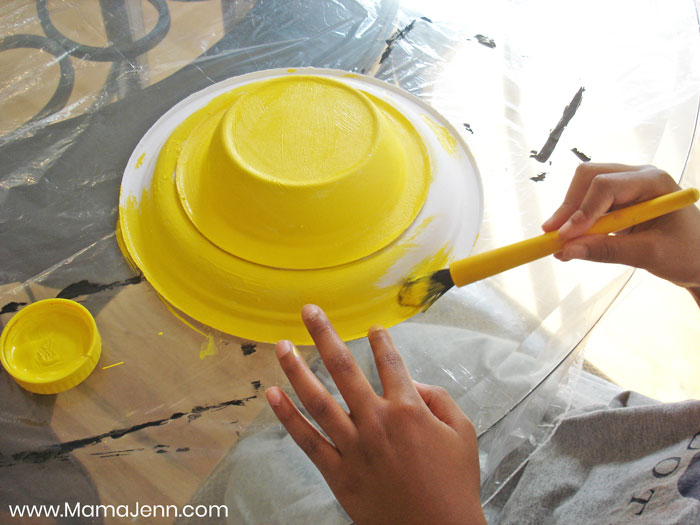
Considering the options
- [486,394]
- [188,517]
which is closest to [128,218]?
[188,517]

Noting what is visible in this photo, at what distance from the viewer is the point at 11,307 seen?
83 centimetres

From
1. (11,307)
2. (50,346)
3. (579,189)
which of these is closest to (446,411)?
(579,189)

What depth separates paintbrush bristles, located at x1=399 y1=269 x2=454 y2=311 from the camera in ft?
2.75

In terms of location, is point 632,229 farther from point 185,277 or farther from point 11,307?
point 11,307

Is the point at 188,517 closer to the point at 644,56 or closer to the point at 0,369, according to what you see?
the point at 0,369

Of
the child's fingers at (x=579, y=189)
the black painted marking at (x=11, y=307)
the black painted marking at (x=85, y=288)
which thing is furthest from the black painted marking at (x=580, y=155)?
the black painted marking at (x=11, y=307)

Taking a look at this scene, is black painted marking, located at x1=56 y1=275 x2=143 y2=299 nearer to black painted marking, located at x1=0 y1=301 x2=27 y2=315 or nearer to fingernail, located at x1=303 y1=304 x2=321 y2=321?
black painted marking, located at x1=0 y1=301 x2=27 y2=315

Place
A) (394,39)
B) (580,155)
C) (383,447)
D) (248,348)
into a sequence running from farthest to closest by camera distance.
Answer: (394,39), (580,155), (248,348), (383,447)

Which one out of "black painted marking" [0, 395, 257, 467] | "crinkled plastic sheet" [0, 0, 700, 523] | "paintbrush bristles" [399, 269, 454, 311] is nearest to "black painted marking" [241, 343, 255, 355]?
"crinkled plastic sheet" [0, 0, 700, 523]

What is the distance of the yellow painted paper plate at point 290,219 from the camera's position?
0.79 metres

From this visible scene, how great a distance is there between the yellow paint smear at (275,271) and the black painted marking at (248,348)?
3cm

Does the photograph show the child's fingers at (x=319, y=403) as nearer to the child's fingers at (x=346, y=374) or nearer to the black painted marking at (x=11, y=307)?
the child's fingers at (x=346, y=374)

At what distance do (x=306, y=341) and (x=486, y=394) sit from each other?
0.98 feet

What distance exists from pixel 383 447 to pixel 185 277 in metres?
0.43
